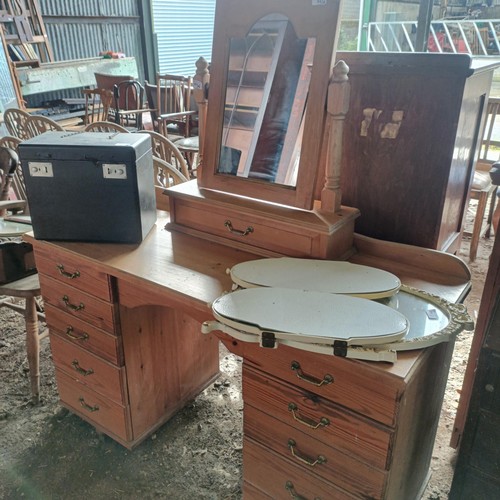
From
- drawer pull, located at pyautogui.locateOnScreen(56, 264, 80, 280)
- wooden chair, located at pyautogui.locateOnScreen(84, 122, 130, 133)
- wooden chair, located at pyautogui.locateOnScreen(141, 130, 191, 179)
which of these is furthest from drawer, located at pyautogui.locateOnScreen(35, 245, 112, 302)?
wooden chair, located at pyautogui.locateOnScreen(84, 122, 130, 133)

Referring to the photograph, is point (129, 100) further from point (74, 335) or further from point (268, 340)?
point (268, 340)

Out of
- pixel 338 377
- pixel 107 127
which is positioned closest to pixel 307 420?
pixel 338 377

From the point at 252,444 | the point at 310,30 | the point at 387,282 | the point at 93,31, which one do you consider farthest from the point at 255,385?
the point at 93,31

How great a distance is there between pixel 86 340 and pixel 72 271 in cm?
24

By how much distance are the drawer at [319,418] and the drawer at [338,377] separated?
0.02m

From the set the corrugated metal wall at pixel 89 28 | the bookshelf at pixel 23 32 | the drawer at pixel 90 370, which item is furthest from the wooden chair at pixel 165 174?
the corrugated metal wall at pixel 89 28

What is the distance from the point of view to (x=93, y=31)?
6.58 m

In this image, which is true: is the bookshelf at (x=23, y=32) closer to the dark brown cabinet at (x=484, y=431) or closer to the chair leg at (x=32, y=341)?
the chair leg at (x=32, y=341)

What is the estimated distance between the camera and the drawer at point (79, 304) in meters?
1.34

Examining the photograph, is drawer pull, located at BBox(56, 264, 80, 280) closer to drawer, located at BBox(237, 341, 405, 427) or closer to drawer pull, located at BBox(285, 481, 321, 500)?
drawer, located at BBox(237, 341, 405, 427)

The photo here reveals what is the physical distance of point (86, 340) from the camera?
1.45 m

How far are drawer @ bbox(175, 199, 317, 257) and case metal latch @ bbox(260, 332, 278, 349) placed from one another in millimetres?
360

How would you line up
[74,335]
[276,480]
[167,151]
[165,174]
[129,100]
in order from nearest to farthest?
[276,480]
[74,335]
[165,174]
[167,151]
[129,100]

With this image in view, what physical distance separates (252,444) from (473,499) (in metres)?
0.52
